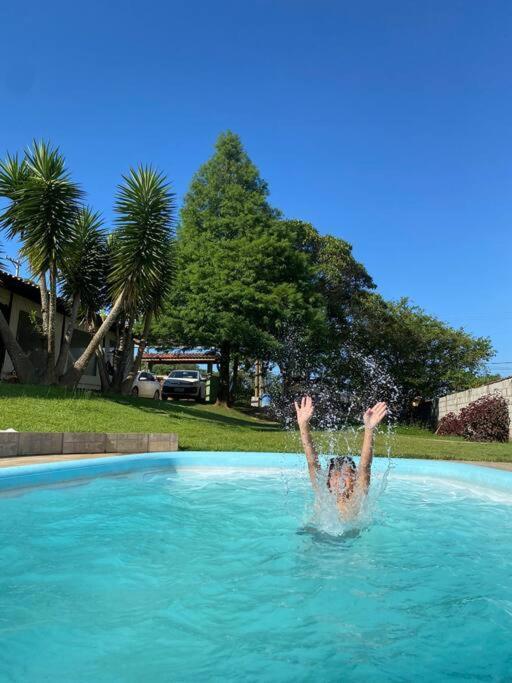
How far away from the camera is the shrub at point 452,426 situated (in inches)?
733

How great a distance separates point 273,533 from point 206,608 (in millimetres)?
2007

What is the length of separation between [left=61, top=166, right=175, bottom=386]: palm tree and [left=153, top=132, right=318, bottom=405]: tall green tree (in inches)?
178

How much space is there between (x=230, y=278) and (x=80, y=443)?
11883 mm

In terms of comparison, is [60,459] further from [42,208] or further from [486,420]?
[486,420]

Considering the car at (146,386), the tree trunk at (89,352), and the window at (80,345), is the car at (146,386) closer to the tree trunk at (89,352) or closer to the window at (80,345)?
the window at (80,345)

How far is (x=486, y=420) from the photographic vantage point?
17078 mm

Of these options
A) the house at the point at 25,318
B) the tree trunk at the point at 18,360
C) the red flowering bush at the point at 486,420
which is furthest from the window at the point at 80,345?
the red flowering bush at the point at 486,420

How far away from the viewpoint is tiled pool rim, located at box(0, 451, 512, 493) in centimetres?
679

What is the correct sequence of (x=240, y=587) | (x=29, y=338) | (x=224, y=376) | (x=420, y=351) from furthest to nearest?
1. (x=420, y=351)
2. (x=224, y=376)
3. (x=29, y=338)
4. (x=240, y=587)

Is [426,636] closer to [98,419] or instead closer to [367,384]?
[98,419]

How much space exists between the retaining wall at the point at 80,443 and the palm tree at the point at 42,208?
5.73 meters

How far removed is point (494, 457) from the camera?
10.3 meters

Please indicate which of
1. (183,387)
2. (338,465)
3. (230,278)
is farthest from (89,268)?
(338,465)

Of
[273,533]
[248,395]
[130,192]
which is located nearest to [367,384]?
[248,395]
